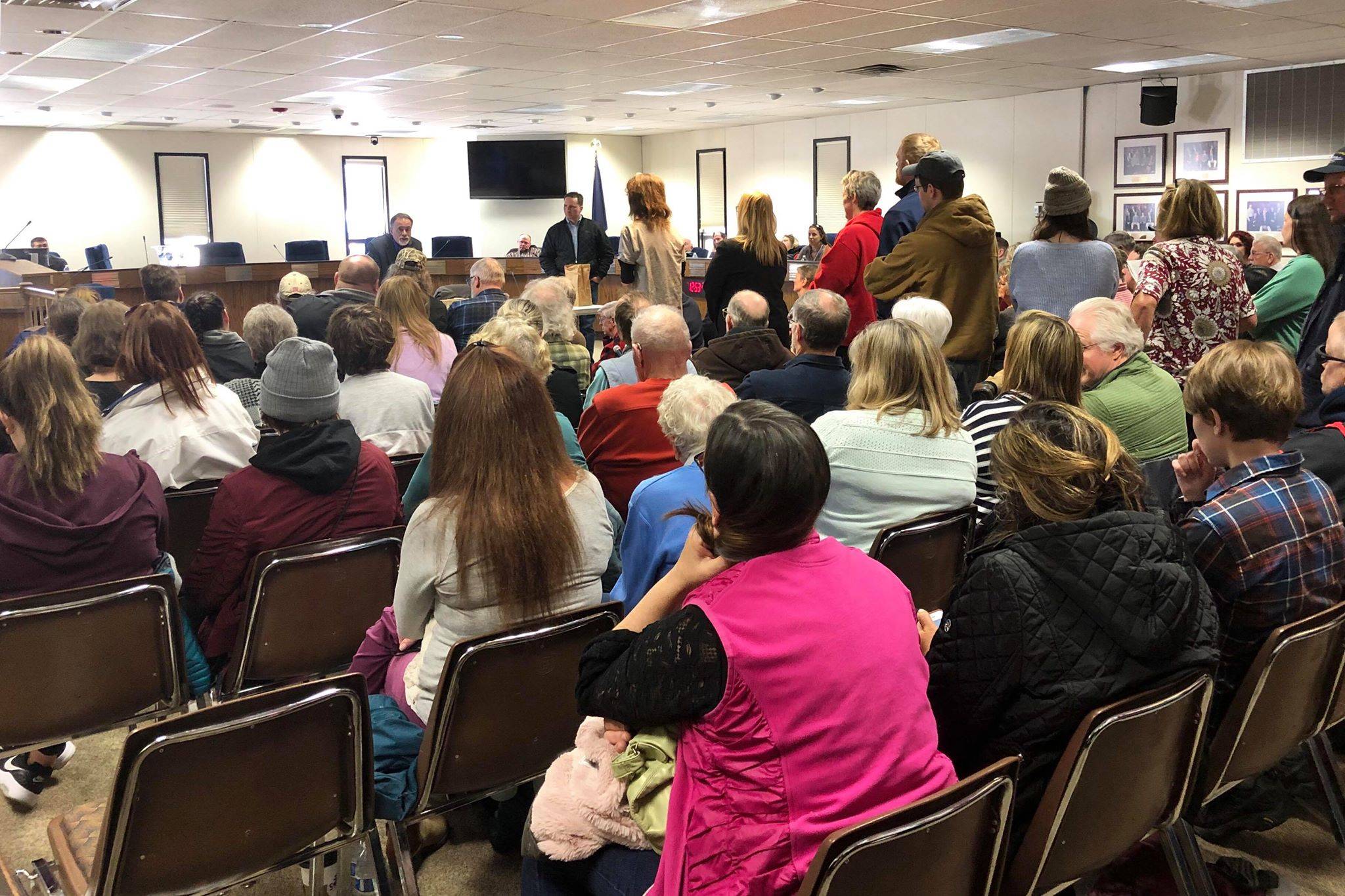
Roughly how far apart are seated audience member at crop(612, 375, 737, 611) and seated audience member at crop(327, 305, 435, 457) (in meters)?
1.46

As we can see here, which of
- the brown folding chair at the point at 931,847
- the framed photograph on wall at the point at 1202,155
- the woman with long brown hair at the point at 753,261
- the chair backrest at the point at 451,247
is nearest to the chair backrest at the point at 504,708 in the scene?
the brown folding chair at the point at 931,847

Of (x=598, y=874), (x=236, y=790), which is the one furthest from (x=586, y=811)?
(x=236, y=790)

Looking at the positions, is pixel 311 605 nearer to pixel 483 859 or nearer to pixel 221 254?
pixel 483 859

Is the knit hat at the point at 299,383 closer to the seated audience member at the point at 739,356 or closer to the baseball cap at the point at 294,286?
the seated audience member at the point at 739,356

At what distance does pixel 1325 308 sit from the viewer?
3.84 m

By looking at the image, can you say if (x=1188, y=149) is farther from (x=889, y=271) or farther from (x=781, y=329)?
(x=889, y=271)

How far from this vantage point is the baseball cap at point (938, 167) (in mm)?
4387

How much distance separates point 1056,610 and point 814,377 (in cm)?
194

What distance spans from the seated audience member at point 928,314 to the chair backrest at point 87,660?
259cm

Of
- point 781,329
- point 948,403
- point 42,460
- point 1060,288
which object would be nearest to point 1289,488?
point 948,403

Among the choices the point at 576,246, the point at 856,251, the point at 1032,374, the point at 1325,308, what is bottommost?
the point at 1032,374

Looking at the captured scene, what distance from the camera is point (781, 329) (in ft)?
20.4

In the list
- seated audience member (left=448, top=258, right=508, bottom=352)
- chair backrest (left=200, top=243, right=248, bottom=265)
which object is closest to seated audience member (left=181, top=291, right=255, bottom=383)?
seated audience member (left=448, top=258, right=508, bottom=352)

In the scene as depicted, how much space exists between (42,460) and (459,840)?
4.38ft
